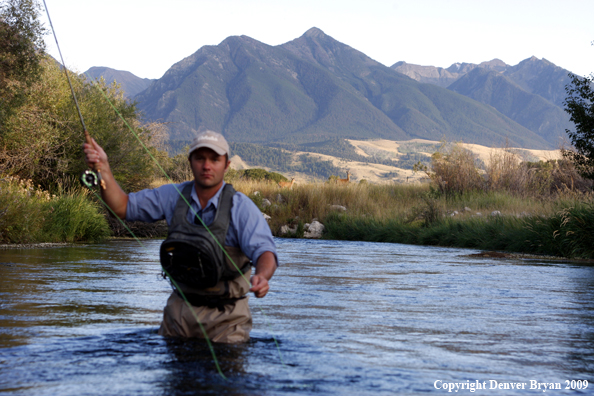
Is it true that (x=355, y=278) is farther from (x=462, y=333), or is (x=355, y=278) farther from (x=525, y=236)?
(x=525, y=236)

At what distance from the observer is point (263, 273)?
4.22 meters

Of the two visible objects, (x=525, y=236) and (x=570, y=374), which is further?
(x=525, y=236)

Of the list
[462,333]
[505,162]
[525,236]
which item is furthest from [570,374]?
[505,162]

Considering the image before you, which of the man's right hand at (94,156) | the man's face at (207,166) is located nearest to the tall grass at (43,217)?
the man's right hand at (94,156)

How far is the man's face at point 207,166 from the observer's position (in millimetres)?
4629

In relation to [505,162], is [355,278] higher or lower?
lower

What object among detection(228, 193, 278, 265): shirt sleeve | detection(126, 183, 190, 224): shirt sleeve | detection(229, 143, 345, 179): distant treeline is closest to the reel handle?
detection(126, 183, 190, 224): shirt sleeve

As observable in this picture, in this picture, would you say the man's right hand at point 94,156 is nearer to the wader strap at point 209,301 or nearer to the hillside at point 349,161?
the wader strap at point 209,301

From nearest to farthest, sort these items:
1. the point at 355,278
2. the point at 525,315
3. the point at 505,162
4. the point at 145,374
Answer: the point at 145,374
the point at 525,315
the point at 355,278
the point at 505,162

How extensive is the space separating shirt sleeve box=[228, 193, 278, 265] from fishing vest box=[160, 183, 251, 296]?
0.19 feet

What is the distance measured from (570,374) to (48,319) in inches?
167

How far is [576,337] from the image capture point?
19.1 ft

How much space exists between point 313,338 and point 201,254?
5.44ft

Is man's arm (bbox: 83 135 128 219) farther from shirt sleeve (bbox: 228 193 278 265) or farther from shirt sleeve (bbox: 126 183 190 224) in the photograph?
shirt sleeve (bbox: 228 193 278 265)
